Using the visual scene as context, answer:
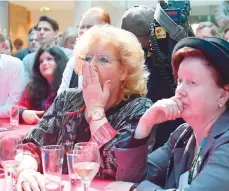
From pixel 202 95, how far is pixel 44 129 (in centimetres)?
91

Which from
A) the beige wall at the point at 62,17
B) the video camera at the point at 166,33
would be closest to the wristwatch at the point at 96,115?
the video camera at the point at 166,33

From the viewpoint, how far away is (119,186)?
156cm

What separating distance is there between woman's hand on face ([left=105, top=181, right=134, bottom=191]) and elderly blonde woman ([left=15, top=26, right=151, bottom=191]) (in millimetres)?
228

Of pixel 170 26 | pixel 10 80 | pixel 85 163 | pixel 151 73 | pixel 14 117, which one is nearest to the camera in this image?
pixel 85 163

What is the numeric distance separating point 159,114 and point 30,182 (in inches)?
22.0

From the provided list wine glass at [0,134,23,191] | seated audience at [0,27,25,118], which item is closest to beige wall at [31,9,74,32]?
seated audience at [0,27,25,118]

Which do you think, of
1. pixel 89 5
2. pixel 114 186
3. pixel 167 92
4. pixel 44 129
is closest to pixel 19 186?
pixel 114 186

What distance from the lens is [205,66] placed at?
1369mm

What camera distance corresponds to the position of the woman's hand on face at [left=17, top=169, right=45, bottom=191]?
4.70ft

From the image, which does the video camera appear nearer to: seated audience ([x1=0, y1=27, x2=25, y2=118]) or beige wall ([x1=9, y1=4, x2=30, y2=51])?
seated audience ([x1=0, y1=27, x2=25, y2=118])

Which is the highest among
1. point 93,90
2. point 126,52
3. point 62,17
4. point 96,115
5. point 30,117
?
point 62,17

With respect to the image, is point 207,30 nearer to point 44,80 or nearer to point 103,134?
point 44,80

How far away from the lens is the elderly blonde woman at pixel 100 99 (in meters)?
1.85

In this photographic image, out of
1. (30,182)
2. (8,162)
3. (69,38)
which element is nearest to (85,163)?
(30,182)
